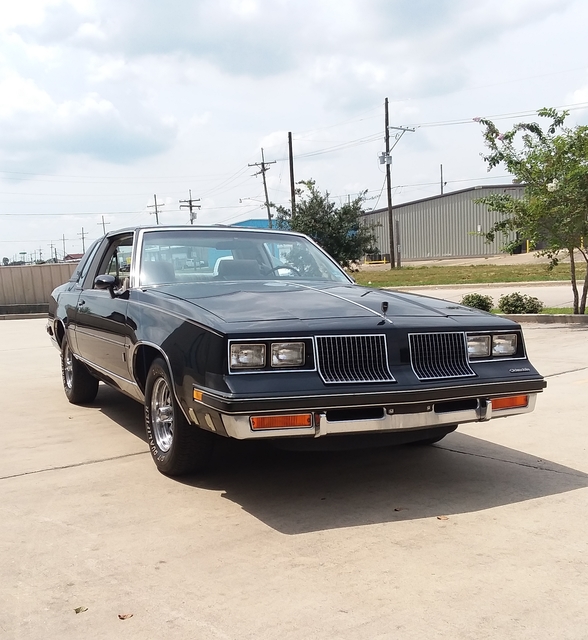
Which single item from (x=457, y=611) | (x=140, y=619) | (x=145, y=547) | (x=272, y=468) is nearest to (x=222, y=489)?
(x=272, y=468)

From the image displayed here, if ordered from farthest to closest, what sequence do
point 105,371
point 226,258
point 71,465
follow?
point 105,371, point 226,258, point 71,465

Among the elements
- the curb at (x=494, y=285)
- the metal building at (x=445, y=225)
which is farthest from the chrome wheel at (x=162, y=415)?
the metal building at (x=445, y=225)

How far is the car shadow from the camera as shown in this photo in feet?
13.5

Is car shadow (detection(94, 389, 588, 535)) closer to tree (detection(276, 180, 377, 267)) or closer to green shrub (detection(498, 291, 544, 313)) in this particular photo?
green shrub (detection(498, 291, 544, 313))

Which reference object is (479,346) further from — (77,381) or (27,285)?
(27,285)

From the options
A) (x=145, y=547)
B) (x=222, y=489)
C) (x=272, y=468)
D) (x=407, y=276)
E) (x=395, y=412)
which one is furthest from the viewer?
(x=407, y=276)

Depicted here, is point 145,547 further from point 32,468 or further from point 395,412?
point 32,468

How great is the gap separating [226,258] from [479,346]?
7.07 ft

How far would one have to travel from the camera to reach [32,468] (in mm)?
5199

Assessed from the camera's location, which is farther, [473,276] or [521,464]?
[473,276]

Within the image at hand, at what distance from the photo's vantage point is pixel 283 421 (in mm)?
3885

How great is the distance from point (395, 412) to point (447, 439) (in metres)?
1.94

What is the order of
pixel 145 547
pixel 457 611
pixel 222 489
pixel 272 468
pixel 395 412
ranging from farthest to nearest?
1. pixel 272 468
2. pixel 222 489
3. pixel 395 412
4. pixel 145 547
5. pixel 457 611

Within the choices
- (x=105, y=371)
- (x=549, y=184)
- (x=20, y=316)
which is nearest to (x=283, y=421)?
(x=105, y=371)
